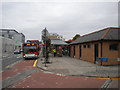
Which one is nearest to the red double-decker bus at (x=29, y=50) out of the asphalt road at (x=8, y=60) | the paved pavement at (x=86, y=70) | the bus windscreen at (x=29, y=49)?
the bus windscreen at (x=29, y=49)

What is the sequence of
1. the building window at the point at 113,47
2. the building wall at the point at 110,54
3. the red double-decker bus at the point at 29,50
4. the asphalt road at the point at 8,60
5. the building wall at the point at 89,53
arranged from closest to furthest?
the building wall at the point at 110,54, the building window at the point at 113,47, the asphalt road at the point at 8,60, the building wall at the point at 89,53, the red double-decker bus at the point at 29,50

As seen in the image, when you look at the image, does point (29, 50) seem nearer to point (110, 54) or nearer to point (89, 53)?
point (89, 53)

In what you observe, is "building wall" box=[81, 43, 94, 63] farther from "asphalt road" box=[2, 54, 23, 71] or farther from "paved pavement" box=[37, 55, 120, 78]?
"asphalt road" box=[2, 54, 23, 71]

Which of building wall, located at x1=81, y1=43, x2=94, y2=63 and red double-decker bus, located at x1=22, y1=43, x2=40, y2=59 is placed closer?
building wall, located at x1=81, y1=43, x2=94, y2=63

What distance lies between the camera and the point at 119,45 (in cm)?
1552

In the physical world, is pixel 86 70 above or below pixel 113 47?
below

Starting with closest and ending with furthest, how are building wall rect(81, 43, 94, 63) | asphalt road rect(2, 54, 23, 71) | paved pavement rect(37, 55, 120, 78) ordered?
paved pavement rect(37, 55, 120, 78), asphalt road rect(2, 54, 23, 71), building wall rect(81, 43, 94, 63)

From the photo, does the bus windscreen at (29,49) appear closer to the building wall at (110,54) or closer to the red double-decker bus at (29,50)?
the red double-decker bus at (29,50)

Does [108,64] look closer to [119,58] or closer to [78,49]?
[119,58]

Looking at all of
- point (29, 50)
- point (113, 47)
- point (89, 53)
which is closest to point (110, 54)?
point (113, 47)

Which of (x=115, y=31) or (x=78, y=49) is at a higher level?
(x=115, y=31)

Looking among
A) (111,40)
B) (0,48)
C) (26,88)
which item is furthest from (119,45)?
(0,48)

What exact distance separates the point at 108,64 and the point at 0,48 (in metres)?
46.2

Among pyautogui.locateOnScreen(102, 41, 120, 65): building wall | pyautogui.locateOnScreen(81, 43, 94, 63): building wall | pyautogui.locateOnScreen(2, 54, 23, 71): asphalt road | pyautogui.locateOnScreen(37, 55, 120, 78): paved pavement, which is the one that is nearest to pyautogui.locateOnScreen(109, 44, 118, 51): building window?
pyautogui.locateOnScreen(102, 41, 120, 65): building wall
